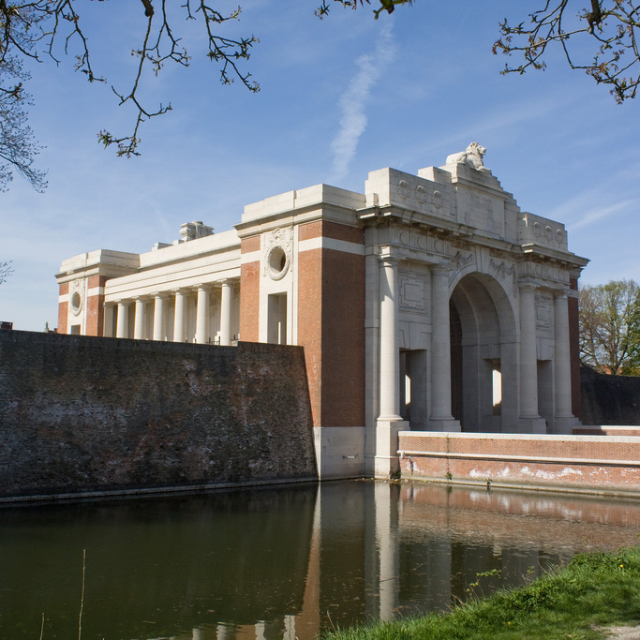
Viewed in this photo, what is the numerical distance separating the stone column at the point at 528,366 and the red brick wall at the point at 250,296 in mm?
11871

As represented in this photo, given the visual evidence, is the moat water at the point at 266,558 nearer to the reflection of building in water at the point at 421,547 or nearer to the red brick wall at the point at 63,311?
the reflection of building in water at the point at 421,547

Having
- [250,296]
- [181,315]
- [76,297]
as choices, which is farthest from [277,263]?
[76,297]

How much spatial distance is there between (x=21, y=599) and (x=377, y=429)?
1738 centimetres

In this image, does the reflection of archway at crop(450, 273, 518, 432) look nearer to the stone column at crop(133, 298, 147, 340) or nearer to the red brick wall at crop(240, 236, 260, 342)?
the red brick wall at crop(240, 236, 260, 342)

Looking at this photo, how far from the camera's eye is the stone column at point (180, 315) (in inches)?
1492

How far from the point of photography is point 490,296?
32688 mm

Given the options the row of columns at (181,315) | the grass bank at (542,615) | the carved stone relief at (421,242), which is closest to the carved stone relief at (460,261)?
the carved stone relief at (421,242)

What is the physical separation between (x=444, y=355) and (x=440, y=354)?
0.56ft

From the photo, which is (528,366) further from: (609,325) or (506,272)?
(609,325)

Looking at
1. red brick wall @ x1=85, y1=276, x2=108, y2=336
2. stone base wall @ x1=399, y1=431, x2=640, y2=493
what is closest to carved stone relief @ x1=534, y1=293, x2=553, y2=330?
stone base wall @ x1=399, y1=431, x2=640, y2=493

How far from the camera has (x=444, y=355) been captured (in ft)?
92.5

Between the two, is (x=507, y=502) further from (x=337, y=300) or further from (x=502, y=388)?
(x=502, y=388)

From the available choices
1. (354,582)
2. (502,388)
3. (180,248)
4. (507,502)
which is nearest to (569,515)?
(507,502)

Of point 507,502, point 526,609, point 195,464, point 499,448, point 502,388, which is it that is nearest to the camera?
point 526,609
